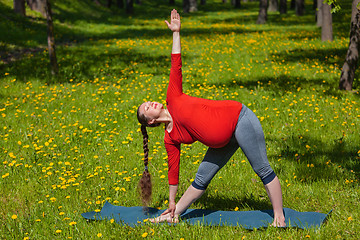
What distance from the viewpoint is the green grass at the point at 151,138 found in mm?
4137

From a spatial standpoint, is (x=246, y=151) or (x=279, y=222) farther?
(x=279, y=222)

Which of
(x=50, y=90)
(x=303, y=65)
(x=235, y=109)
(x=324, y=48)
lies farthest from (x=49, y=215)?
(x=324, y=48)

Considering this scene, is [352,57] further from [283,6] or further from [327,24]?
[283,6]

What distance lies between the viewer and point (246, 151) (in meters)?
3.53

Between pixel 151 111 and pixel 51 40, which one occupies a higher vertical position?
pixel 51 40

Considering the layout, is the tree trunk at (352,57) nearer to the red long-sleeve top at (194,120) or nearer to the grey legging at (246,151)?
the grey legging at (246,151)

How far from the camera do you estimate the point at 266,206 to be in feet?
14.3

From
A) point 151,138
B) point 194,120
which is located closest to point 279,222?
point 194,120

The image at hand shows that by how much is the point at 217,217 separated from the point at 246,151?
0.97 meters

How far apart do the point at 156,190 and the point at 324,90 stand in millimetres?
5107

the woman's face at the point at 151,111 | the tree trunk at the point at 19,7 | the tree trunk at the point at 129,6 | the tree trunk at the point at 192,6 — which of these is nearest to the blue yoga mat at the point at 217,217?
the woman's face at the point at 151,111

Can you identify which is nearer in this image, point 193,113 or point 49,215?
point 193,113

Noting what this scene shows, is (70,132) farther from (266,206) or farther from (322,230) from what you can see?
(322,230)

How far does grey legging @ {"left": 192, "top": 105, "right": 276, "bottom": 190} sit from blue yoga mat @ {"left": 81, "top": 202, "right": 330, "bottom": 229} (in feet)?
1.58
